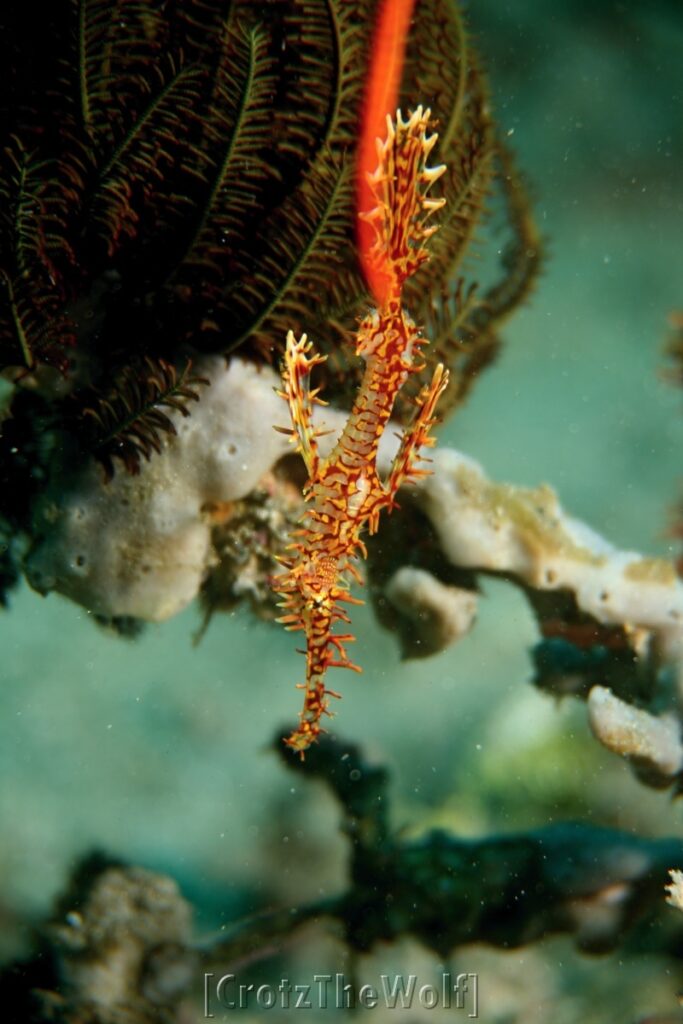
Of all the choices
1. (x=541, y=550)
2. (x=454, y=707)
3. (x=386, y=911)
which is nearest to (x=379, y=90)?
(x=541, y=550)

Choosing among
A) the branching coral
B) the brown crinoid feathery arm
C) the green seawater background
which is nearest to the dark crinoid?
the brown crinoid feathery arm

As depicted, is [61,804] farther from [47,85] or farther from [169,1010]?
[47,85]

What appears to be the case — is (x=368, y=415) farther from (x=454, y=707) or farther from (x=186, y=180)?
(x=454, y=707)

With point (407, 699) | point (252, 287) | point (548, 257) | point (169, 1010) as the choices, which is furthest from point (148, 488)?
point (407, 699)

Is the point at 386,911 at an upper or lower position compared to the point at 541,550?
lower

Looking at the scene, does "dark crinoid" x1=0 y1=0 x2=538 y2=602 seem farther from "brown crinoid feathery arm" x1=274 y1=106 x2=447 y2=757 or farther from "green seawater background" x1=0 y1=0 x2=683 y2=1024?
"green seawater background" x1=0 y1=0 x2=683 y2=1024

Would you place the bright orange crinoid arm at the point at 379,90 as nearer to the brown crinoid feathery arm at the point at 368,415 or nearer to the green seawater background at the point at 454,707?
the brown crinoid feathery arm at the point at 368,415

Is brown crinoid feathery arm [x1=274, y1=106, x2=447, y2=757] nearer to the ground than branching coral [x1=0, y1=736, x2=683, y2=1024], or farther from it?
farther from it
